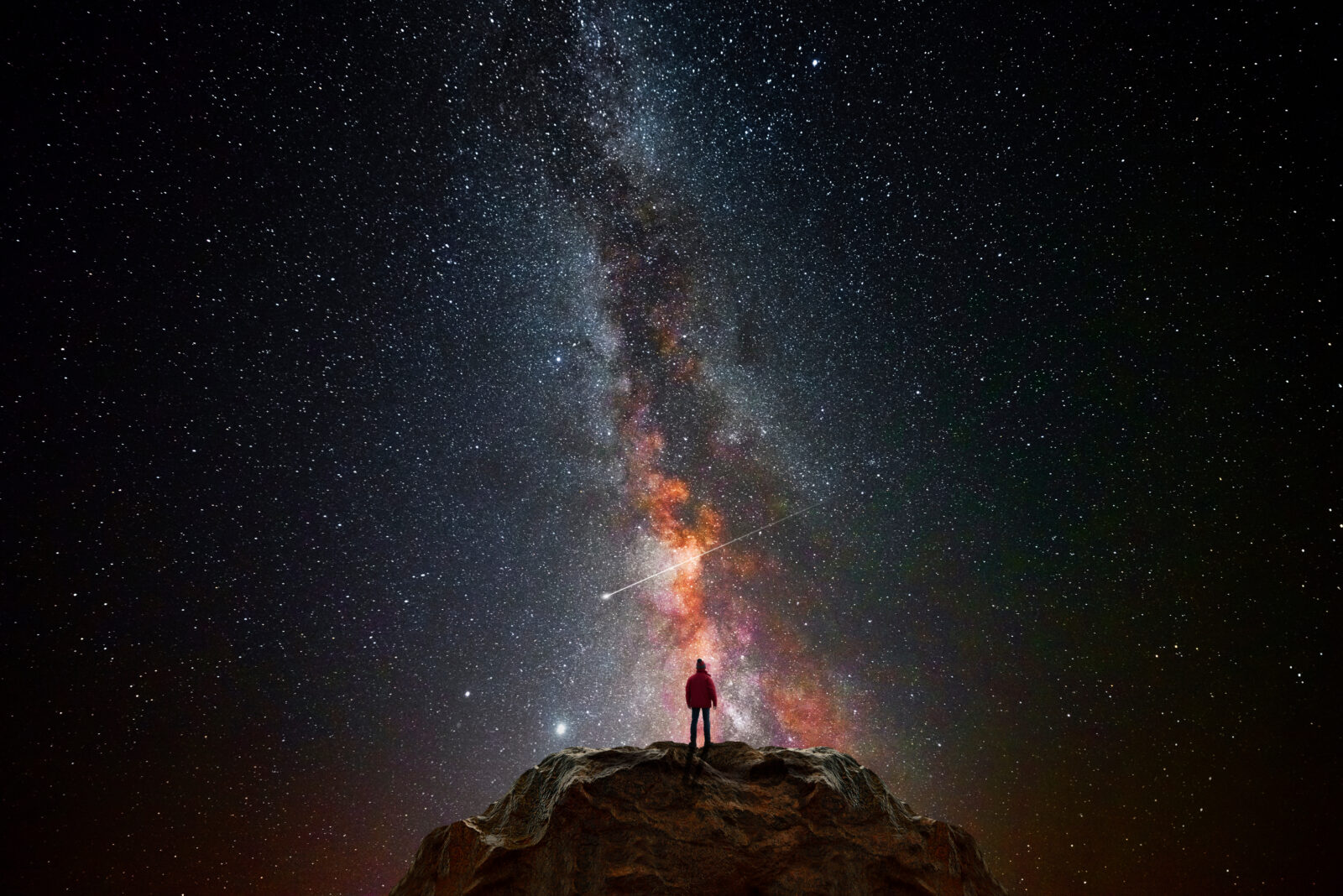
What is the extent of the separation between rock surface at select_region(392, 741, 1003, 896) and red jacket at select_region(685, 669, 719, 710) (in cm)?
134

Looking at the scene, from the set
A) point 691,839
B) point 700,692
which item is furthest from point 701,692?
point 691,839

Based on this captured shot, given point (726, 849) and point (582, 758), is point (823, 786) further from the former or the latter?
point (582, 758)

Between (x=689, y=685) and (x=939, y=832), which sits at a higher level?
(x=689, y=685)

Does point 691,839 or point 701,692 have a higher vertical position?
point 701,692

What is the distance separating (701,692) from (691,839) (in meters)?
2.42

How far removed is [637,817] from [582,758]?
1.63m

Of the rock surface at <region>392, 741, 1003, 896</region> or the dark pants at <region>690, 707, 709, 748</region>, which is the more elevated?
the dark pants at <region>690, 707, 709, 748</region>

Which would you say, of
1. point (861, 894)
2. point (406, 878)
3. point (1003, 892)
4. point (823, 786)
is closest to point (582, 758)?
point (406, 878)

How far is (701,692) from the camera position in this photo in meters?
A: 11.8

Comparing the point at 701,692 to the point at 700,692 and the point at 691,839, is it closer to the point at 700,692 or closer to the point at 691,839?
the point at 700,692

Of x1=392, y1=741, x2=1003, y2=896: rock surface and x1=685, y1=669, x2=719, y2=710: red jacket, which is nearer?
x1=392, y1=741, x2=1003, y2=896: rock surface

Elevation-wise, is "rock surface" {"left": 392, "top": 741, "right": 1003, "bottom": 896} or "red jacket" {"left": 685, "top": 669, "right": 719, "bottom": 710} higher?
"red jacket" {"left": 685, "top": 669, "right": 719, "bottom": 710}

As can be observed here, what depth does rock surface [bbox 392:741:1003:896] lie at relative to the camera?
10977 mm

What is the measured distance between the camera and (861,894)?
11188mm
